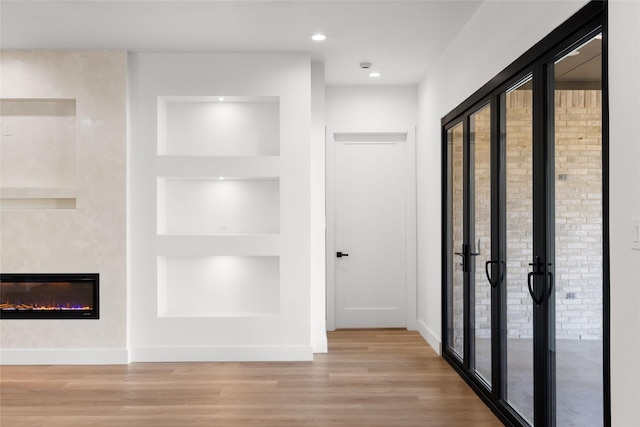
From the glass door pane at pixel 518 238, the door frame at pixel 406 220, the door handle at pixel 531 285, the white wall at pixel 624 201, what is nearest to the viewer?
the white wall at pixel 624 201

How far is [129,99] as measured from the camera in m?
4.75

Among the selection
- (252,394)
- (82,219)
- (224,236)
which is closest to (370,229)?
(224,236)

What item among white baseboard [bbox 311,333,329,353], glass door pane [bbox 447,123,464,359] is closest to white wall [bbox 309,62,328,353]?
white baseboard [bbox 311,333,329,353]

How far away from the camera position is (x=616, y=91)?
2.03 m

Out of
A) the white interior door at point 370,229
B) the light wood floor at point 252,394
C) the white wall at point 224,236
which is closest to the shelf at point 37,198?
the white wall at point 224,236

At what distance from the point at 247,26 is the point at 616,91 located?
9.30 ft

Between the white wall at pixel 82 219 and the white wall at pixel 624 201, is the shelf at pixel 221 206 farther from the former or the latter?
the white wall at pixel 624 201

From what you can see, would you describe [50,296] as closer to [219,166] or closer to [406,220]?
[219,166]

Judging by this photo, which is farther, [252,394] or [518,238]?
[252,394]

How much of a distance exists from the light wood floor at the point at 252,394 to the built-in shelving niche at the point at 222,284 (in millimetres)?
604

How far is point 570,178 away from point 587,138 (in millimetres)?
220

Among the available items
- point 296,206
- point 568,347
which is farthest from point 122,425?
point 568,347

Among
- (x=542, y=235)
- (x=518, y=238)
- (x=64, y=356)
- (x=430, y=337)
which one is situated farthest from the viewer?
(x=430, y=337)

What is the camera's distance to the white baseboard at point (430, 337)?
4.92 metres
